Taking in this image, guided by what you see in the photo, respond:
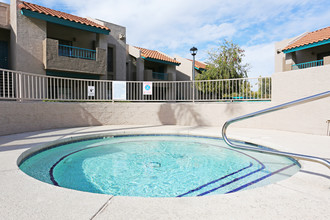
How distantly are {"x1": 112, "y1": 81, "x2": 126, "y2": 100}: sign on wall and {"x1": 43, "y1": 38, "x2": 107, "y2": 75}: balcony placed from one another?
5.31 m

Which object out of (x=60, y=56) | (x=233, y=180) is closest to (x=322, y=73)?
(x=233, y=180)

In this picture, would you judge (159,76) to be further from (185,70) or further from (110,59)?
(110,59)

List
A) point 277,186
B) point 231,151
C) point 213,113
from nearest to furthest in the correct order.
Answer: point 277,186 < point 231,151 < point 213,113

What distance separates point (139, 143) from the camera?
20.9 ft

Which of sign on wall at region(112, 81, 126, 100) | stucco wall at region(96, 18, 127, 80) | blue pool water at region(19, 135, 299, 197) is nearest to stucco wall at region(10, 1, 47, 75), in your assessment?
stucco wall at region(96, 18, 127, 80)

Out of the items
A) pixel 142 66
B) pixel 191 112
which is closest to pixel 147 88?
pixel 191 112

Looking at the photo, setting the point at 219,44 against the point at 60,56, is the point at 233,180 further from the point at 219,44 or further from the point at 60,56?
the point at 219,44

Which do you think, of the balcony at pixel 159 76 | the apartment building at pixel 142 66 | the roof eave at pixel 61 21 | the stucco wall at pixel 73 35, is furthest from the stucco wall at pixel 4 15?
the balcony at pixel 159 76

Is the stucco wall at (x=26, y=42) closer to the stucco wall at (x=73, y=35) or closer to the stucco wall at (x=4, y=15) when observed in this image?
the stucco wall at (x=4, y=15)

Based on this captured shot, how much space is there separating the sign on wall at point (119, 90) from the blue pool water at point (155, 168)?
11.8 feet

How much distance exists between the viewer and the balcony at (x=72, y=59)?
1166 cm

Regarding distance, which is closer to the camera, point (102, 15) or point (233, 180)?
point (233, 180)

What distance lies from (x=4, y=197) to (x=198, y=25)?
602 inches

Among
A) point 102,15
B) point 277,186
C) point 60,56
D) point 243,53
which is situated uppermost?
point 102,15
